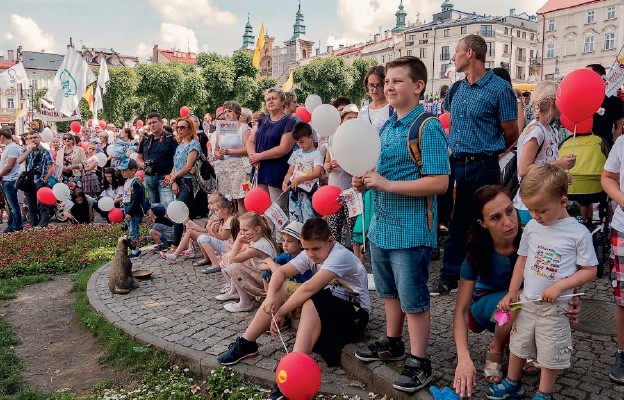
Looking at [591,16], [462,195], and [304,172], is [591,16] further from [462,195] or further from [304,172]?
[462,195]

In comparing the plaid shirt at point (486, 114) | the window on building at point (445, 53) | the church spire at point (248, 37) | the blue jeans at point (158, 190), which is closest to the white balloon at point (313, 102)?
the blue jeans at point (158, 190)

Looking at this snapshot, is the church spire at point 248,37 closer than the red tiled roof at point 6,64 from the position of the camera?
No

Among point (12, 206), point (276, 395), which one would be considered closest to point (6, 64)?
point (12, 206)

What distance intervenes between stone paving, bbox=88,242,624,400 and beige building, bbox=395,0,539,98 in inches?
3215

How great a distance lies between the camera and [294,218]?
6.36 meters

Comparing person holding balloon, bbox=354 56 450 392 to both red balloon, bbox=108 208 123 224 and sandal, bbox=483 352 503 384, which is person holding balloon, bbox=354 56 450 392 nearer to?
sandal, bbox=483 352 503 384

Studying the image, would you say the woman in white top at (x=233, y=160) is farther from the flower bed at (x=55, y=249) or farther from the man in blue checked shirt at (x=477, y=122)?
the man in blue checked shirt at (x=477, y=122)

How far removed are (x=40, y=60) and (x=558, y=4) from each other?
79.6m

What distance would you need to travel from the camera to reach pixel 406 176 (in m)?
3.24

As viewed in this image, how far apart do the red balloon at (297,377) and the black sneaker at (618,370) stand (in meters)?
1.95

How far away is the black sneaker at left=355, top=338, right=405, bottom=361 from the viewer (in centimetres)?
370

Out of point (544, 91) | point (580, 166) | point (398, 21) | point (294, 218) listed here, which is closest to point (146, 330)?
point (294, 218)

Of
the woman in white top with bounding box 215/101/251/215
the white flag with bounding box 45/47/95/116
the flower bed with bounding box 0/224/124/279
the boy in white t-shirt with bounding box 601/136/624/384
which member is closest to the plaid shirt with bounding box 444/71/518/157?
the boy in white t-shirt with bounding box 601/136/624/384

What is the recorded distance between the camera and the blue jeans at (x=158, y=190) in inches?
324
